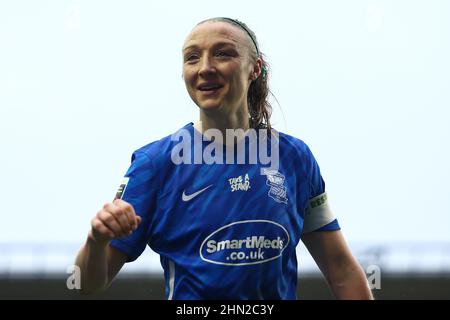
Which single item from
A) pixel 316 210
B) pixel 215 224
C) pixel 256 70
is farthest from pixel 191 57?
pixel 316 210

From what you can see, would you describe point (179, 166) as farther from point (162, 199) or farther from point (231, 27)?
point (231, 27)

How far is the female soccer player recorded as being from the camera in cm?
360

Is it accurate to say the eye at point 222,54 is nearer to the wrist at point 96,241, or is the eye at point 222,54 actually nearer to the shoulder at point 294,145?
the shoulder at point 294,145

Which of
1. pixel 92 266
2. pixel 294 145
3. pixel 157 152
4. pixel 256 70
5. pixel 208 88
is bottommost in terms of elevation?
pixel 92 266

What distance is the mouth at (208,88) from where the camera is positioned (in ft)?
12.3

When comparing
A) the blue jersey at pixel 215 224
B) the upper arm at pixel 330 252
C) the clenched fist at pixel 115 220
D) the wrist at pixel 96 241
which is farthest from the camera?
the upper arm at pixel 330 252

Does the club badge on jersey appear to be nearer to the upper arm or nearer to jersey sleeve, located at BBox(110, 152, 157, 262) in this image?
jersey sleeve, located at BBox(110, 152, 157, 262)

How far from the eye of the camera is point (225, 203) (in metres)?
3.72

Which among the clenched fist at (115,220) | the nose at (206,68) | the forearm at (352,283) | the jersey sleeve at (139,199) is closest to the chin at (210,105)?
the nose at (206,68)

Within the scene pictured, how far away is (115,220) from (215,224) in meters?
0.65

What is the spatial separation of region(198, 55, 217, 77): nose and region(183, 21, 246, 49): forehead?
3.5 inches

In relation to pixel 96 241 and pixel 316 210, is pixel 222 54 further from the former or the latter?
pixel 96 241

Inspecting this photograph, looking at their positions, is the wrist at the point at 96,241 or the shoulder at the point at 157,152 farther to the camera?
the shoulder at the point at 157,152
